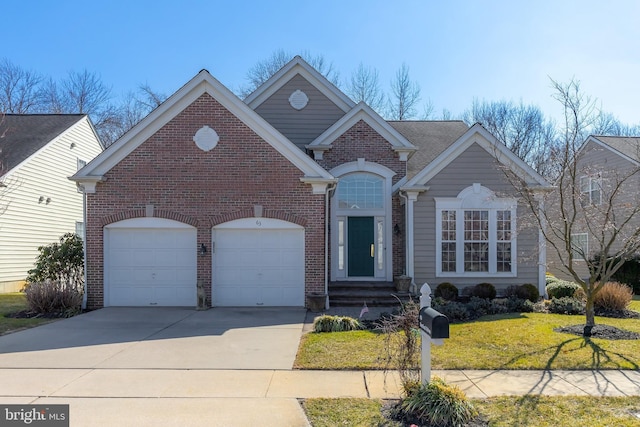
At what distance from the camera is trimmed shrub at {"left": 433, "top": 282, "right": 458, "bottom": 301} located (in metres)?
13.5

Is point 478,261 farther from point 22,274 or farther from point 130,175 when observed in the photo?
point 22,274

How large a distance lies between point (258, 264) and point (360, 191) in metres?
4.42

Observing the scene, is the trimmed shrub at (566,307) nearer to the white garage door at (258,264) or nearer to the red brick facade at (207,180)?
the red brick facade at (207,180)

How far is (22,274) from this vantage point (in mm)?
18656

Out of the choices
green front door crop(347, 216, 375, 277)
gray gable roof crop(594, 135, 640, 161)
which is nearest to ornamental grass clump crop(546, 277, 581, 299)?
green front door crop(347, 216, 375, 277)

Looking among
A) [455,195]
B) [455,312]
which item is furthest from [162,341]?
[455,195]

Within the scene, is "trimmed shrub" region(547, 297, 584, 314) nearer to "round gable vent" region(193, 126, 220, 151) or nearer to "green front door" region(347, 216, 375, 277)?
"green front door" region(347, 216, 375, 277)

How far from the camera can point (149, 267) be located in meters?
13.0

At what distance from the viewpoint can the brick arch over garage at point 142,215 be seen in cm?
1284

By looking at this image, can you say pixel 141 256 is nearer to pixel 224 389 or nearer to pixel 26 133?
pixel 224 389

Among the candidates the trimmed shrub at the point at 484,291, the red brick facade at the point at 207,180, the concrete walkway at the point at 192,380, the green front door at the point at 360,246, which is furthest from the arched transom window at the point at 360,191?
the concrete walkway at the point at 192,380

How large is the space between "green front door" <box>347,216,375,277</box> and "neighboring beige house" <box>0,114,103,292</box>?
1174 centimetres

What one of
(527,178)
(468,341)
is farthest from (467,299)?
(468,341)

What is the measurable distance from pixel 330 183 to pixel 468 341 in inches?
223
